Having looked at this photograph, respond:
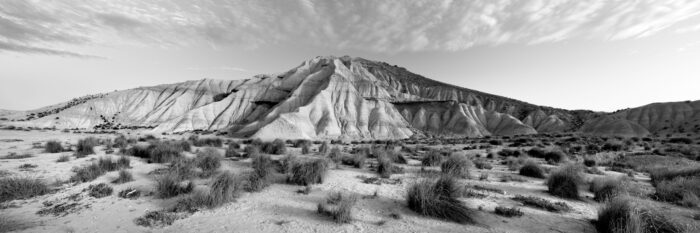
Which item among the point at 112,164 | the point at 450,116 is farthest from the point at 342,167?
the point at 450,116

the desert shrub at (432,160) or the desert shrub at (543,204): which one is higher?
the desert shrub at (432,160)

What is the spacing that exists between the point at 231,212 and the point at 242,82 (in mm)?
85368

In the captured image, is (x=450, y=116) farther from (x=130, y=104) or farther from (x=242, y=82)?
(x=130, y=104)

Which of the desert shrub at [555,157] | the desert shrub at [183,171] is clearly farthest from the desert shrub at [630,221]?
the desert shrub at [555,157]

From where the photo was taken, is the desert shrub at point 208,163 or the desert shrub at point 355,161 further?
the desert shrub at point 355,161

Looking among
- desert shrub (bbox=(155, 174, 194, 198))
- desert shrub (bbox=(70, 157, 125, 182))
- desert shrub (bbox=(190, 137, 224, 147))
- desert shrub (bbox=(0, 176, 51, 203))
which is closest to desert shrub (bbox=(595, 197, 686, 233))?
desert shrub (bbox=(155, 174, 194, 198))

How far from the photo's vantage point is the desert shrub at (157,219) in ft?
21.0

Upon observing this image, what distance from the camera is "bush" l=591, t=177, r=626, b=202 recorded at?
8312 millimetres

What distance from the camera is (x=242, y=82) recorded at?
86.7 meters

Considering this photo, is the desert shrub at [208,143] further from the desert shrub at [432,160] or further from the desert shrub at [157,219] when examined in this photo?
the desert shrub at [157,219]

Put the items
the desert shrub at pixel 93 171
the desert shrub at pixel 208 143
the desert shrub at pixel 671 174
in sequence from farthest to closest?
the desert shrub at pixel 208 143
the desert shrub at pixel 671 174
the desert shrub at pixel 93 171

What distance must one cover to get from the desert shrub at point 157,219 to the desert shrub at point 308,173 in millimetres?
3653

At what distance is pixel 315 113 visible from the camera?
56.0 m

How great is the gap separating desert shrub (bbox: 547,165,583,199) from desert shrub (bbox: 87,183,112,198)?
1314cm
